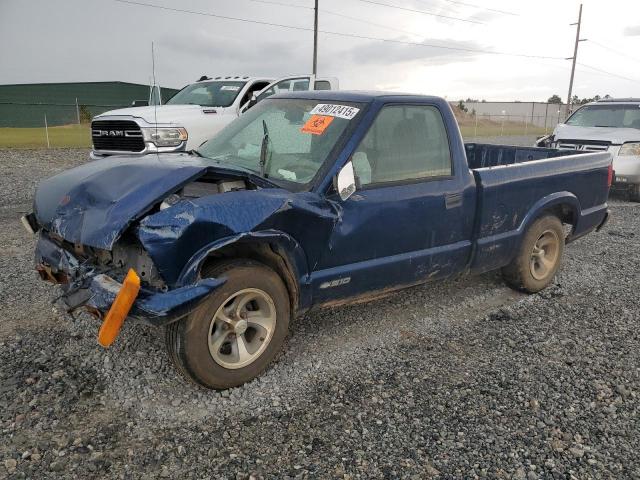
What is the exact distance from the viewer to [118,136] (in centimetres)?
934

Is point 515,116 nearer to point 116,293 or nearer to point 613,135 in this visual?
point 613,135

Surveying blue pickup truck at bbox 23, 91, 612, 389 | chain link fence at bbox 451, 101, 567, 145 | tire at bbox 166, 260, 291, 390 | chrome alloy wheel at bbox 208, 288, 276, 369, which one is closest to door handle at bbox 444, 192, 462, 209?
blue pickup truck at bbox 23, 91, 612, 389

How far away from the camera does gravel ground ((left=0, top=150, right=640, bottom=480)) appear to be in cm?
259

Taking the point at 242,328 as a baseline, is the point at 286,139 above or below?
above

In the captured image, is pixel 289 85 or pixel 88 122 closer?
pixel 289 85

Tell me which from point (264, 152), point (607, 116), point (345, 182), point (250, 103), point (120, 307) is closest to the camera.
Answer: point (120, 307)

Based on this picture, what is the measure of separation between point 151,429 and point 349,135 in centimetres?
217

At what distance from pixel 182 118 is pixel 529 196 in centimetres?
638

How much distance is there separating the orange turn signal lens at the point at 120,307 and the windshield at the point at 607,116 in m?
10.8

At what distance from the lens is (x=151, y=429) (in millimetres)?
2805

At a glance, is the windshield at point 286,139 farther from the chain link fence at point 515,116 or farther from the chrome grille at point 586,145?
the chain link fence at point 515,116

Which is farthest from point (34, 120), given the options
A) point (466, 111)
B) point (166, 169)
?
point (466, 111)

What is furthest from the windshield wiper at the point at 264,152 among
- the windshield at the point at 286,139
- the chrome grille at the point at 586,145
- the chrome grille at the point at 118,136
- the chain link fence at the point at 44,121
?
the chain link fence at the point at 44,121

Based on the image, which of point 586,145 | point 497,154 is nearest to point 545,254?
point 497,154
